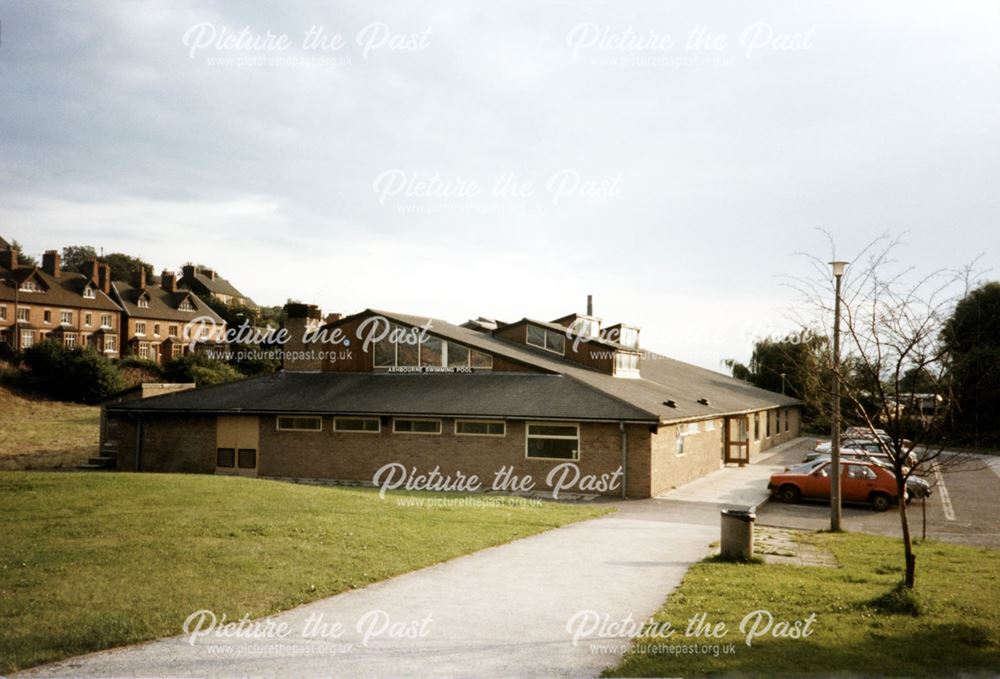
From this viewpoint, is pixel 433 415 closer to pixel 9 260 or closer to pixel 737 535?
pixel 737 535

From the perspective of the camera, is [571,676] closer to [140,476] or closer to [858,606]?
[858,606]

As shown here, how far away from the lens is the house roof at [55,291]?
221ft

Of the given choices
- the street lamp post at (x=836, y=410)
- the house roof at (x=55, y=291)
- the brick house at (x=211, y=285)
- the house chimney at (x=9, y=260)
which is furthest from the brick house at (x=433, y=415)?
the brick house at (x=211, y=285)

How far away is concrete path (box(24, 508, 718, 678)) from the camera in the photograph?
7.57m

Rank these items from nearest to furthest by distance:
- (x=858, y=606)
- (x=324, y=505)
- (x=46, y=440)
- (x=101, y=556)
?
(x=858, y=606)
(x=101, y=556)
(x=324, y=505)
(x=46, y=440)

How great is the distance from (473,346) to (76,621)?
21.7 meters

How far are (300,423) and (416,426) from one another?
471cm

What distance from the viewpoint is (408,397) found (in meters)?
28.0

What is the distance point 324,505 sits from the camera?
17.2m

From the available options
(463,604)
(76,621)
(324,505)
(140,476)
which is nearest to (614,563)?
(463,604)

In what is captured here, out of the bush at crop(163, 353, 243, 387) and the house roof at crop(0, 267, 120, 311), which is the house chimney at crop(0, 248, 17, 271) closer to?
the house roof at crop(0, 267, 120, 311)

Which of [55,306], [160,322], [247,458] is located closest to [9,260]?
[55,306]

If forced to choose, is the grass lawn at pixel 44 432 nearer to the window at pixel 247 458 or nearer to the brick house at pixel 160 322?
the window at pixel 247 458

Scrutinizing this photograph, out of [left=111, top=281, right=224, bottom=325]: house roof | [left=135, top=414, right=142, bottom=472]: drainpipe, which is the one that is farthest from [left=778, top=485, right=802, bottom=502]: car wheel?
[left=111, top=281, right=224, bottom=325]: house roof
